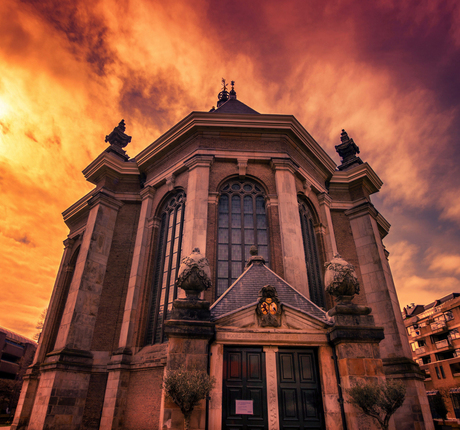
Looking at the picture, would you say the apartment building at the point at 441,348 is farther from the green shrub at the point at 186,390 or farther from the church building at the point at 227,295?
the green shrub at the point at 186,390

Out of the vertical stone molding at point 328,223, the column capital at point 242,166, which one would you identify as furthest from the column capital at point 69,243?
the vertical stone molding at point 328,223

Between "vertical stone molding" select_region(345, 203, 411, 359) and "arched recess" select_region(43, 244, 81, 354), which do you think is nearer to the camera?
"vertical stone molding" select_region(345, 203, 411, 359)

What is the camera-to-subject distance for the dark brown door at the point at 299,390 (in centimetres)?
860

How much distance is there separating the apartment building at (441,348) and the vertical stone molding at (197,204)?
141 ft

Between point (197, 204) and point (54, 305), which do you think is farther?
point (54, 305)

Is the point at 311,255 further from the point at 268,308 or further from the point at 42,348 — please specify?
the point at 42,348

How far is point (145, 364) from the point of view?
15039 mm

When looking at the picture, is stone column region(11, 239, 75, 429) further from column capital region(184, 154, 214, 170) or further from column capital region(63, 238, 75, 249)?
column capital region(184, 154, 214, 170)

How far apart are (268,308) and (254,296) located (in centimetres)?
102

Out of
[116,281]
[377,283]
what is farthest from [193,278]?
[377,283]

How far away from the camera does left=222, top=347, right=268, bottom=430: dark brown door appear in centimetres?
845

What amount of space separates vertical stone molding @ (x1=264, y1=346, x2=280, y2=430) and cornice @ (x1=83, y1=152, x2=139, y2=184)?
16317mm

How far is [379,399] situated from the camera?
26.1 ft

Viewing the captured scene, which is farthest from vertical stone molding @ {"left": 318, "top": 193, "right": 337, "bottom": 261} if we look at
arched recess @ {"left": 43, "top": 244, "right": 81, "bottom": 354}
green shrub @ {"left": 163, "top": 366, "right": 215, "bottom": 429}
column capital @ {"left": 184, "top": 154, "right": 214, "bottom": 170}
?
arched recess @ {"left": 43, "top": 244, "right": 81, "bottom": 354}
